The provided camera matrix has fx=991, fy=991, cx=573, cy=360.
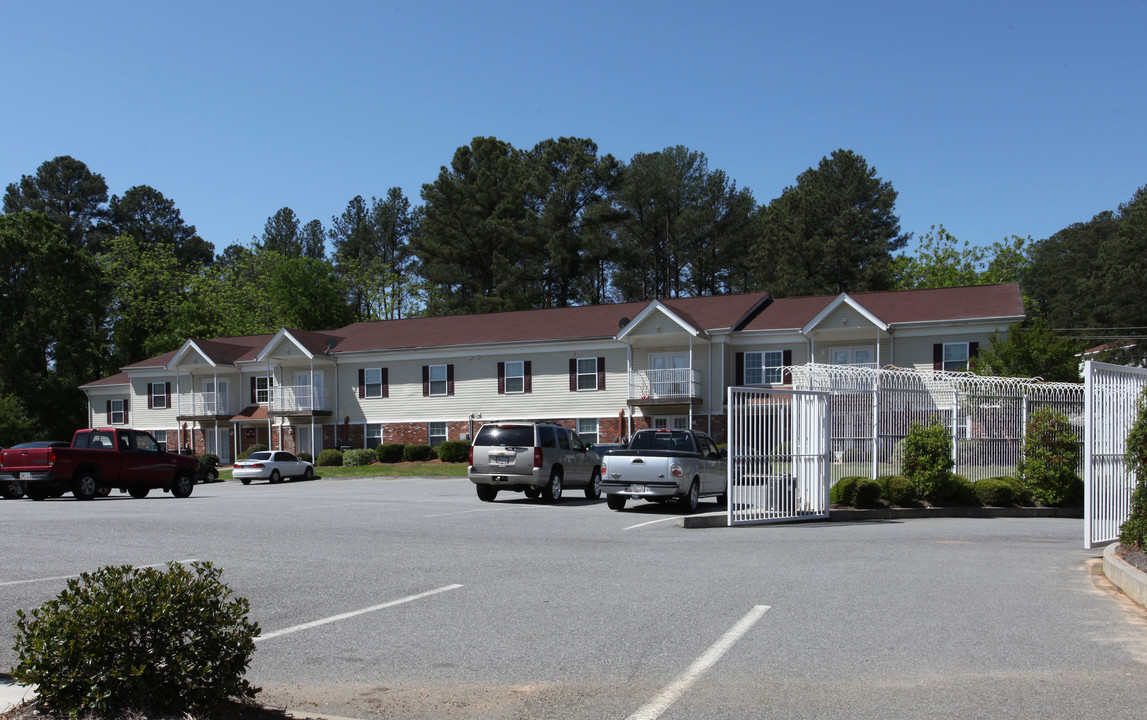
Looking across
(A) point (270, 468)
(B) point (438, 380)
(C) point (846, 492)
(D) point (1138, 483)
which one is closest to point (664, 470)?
(C) point (846, 492)

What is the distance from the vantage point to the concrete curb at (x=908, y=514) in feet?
57.6

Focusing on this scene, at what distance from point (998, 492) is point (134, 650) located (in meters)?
18.3

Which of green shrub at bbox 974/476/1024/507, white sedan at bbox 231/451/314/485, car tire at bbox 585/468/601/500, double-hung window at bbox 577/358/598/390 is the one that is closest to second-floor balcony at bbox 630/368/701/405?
double-hung window at bbox 577/358/598/390

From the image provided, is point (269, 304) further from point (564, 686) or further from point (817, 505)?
point (564, 686)

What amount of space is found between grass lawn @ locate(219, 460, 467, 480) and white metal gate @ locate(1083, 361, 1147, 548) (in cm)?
2803

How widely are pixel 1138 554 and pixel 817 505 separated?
746 cm

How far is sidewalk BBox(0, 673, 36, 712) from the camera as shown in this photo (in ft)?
17.1

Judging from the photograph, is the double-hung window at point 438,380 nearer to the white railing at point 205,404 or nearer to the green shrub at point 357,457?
the green shrub at point 357,457

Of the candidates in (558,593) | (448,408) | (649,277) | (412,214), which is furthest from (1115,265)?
(558,593)

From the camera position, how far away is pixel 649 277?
69.2 m

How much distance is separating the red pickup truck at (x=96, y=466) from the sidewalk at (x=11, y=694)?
71.9ft

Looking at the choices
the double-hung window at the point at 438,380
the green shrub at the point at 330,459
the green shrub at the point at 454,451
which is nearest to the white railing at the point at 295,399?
the green shrub at the point at 330,459

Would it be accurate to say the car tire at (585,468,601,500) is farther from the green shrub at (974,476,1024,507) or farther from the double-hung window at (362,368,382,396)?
the double-hung window at (362,368,382,396)

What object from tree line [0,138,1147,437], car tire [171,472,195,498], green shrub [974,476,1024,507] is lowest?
car tire [171,472,195,498]
